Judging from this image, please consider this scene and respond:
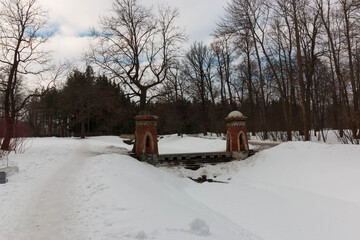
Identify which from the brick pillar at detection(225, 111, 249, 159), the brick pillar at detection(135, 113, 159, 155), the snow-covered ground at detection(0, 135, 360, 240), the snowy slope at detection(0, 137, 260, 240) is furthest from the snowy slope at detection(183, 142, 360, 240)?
the brick pillar at detection(135, 113, 159, 155)

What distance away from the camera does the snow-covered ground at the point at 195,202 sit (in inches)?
170

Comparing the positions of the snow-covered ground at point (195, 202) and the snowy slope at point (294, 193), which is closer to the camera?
the snow-covered ground at point (195, 202)

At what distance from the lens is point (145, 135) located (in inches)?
552

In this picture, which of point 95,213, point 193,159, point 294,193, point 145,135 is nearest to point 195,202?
point 95,213

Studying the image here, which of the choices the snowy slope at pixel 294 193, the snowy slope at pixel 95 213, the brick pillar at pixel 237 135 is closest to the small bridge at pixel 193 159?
the brick pillar at pixel 237 135

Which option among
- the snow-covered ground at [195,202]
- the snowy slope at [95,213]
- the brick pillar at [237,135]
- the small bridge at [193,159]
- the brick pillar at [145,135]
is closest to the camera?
the snowy slope at [95,213]

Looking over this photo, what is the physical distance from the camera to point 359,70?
16.1m

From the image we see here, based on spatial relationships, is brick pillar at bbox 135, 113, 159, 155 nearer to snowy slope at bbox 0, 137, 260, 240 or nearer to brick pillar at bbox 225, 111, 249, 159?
brick pillar at bbox 225, 111, 249, 159

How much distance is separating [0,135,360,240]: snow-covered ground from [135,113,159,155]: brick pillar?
8.28 ft

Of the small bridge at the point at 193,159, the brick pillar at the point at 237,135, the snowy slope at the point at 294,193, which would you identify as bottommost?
the snowy slope at the point at 294,193

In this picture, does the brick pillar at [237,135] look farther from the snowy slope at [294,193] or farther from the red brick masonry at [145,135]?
the red brick masonry at [145,135]

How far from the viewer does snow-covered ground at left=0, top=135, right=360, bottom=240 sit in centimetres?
432

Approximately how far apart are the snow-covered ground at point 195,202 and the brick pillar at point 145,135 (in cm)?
252

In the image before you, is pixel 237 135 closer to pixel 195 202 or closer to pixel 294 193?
pixel 294 193
